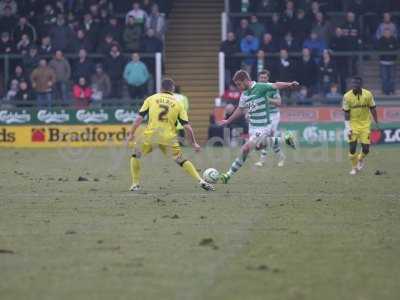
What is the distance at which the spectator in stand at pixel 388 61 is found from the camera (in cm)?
3016

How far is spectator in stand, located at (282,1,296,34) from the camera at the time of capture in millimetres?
30391

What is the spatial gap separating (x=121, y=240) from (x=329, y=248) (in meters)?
2.32


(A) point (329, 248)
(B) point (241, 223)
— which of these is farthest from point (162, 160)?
(A) point (329, 248)

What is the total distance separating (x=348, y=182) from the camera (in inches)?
732

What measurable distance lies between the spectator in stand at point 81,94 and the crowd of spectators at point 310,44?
4232mm

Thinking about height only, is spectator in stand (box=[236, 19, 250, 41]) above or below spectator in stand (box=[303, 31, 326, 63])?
above

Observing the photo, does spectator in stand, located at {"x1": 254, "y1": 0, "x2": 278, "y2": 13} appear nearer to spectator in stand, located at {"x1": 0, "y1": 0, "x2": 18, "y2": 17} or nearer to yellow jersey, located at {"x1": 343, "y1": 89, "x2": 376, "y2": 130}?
spectator in stand, located at {"x1": 0, "y1": 0, "x2": 18, "y2": 17}

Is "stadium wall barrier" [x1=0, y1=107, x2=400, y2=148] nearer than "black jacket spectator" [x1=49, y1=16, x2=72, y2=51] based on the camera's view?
Yes

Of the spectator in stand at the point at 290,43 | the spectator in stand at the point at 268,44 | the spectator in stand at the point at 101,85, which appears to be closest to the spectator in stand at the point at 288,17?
the spectator in stand at the point at 290,43

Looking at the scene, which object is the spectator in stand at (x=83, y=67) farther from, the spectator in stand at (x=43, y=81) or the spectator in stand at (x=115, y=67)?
the spectator in stand at (x=43, y=81)

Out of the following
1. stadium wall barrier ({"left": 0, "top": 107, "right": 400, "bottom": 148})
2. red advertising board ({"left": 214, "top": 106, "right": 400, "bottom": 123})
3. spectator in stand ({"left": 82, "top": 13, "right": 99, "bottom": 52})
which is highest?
spectator in stand ({"left": 82, "top": 13, "right": 99, "bottom": 52})

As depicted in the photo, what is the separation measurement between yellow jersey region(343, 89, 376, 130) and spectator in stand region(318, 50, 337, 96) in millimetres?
9416

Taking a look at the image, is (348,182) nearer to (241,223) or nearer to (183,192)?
(183,192)

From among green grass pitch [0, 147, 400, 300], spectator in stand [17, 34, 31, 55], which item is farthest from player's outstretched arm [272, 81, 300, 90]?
spectator in stand [17, 34, 31, 55]
